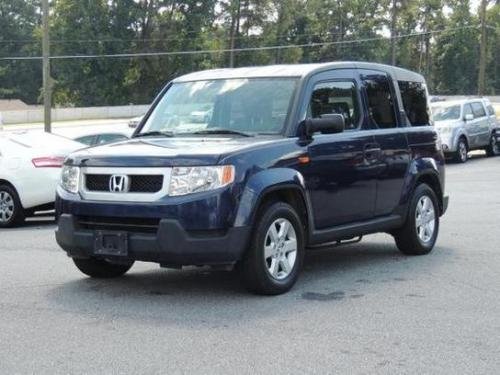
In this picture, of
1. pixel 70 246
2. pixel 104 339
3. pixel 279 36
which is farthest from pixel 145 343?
pixel 279 36

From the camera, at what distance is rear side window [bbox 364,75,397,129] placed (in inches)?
327

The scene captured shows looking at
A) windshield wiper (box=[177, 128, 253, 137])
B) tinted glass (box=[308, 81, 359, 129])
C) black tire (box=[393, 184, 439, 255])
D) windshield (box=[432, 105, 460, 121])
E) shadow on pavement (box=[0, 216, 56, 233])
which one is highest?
tinted glass (box=[308, 81, 359, 129])

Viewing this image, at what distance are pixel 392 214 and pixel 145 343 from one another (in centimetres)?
377

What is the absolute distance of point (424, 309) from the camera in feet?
21.0

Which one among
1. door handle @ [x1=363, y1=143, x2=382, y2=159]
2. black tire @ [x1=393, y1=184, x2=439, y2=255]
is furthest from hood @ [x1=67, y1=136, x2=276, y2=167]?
black tire @ [x1=393, y1=184, x2=439, y2=255]

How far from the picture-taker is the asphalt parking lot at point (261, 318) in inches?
198

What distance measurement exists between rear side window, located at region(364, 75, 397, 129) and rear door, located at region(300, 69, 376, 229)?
22 cm

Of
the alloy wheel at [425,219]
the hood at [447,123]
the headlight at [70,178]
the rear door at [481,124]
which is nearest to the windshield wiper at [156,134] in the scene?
the headlight at [70,178]

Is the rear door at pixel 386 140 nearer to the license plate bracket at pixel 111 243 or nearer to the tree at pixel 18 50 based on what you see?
Result: the license plate bracket at pixel 111 243

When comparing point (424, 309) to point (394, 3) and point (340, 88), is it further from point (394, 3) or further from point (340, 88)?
point (394, 3)

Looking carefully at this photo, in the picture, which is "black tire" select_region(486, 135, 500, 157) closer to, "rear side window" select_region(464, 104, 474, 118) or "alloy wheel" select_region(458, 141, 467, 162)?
"rear side window" select_region(464, 104, 474, 118)

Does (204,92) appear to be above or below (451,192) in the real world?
above

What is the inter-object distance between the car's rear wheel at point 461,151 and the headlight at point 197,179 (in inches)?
768

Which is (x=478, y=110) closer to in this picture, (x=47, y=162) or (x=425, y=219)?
(x=47, y=162)
